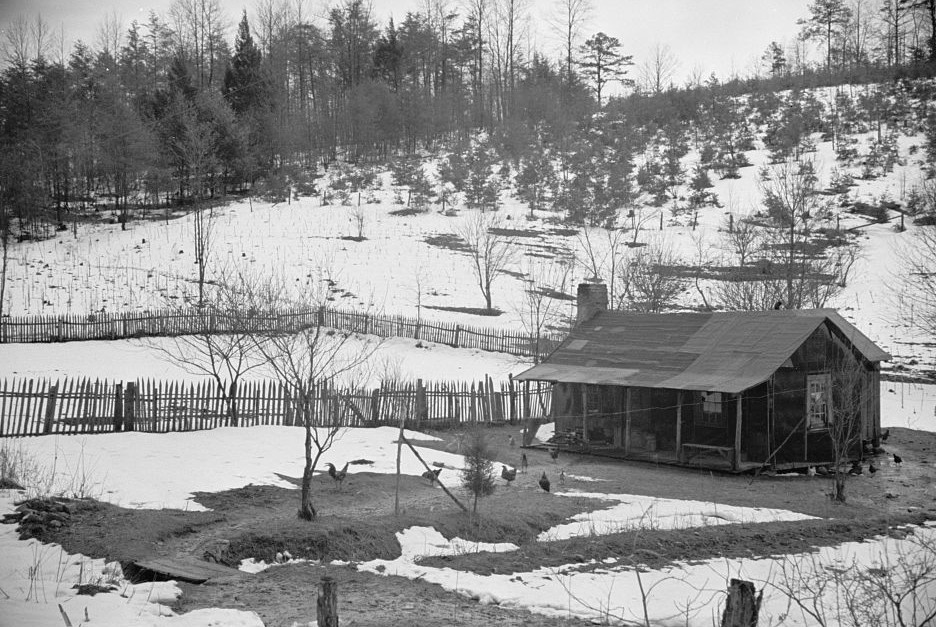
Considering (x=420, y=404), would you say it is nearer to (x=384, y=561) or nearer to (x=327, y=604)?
(x=384, y=561)

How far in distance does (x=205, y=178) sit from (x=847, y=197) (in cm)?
4619

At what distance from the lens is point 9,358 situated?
28.0 metres

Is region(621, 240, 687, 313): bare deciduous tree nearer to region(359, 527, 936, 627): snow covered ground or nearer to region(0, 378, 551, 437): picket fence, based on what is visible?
region(0, 378, 551, 437): picket fence

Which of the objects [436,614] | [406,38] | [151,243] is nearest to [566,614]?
[436,614]

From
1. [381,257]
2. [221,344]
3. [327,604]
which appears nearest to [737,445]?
[327,604]

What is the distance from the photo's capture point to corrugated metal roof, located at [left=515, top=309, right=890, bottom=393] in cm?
1986

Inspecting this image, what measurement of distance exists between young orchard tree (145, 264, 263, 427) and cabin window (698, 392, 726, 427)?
13.0 metres

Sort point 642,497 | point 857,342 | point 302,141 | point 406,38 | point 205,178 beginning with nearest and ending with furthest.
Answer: point 642,497, point 857,342, point 205,178, point 302,141, point 406,38

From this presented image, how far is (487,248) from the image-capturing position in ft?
138

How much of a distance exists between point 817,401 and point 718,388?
356 cm

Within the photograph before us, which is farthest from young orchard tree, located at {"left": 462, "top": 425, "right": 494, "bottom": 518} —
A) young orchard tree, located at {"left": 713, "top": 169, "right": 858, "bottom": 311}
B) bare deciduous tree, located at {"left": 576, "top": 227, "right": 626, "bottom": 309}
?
bare deciduous tree, located at {"left": 576, "top": 227, "right": 626, "bottom": 309}

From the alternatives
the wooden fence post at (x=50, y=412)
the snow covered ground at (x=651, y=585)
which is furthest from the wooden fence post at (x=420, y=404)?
the snow covered ground at (x=651, y=585)

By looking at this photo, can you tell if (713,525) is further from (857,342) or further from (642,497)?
(857,342)

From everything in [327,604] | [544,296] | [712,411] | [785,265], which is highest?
[785,265]
